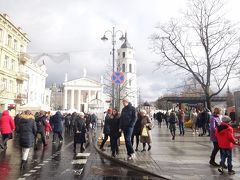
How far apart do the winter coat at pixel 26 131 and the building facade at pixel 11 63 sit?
29.5 meters

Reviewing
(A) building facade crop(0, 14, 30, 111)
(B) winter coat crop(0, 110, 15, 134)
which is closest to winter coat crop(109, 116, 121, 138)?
(B) winter coat crop(0, 110, 15, 134)

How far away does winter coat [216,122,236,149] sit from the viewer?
8.28 m

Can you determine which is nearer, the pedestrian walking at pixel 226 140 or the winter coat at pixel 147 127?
the pedestrian walking at pixel 226 140

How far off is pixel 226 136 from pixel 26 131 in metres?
6.04

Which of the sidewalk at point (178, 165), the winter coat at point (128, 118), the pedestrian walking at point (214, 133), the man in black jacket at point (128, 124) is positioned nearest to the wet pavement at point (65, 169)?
the sidewalk at point (178, 165)

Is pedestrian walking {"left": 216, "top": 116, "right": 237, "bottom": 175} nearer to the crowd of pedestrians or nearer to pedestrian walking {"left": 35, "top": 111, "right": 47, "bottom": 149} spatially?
the crowd of pedestrians

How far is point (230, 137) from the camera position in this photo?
8266 millimetres

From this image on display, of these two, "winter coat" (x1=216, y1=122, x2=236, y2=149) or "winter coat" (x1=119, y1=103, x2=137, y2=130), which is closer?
Answer: "winter coat" (x1=216, y1=122, x2=236, y2=149)

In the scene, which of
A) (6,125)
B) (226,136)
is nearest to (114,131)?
(226,136)

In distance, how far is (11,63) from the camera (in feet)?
147

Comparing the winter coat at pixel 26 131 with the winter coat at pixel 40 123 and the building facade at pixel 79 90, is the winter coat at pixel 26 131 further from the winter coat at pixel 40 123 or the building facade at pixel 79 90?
the building facade at pixel 79 90

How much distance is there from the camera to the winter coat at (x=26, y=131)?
970 cm

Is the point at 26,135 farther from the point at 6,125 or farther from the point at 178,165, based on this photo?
the point at 178,165

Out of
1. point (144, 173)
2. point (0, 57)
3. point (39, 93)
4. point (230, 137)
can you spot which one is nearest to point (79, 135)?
point (144, 173)
